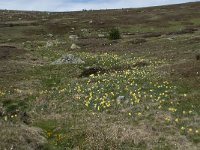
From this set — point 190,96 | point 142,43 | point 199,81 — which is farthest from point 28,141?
point 142,43

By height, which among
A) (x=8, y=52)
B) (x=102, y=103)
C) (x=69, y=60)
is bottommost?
(x=8, y=52)

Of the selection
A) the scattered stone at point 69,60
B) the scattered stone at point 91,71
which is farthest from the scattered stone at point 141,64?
the scattered stone at point 69,60

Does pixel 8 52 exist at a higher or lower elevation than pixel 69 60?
lower

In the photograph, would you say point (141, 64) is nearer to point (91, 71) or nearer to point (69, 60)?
point (91, 71)

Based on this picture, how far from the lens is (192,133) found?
56.8 ft

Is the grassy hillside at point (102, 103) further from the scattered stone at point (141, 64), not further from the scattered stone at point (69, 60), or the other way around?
the scattered stone at point (69, 60)

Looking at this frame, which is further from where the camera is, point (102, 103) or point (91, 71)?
point (91, 71)

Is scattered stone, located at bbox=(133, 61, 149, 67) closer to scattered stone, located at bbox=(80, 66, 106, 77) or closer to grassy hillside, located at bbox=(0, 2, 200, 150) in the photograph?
grassy hillside, located at bbox=(0, 2, 200, 150)

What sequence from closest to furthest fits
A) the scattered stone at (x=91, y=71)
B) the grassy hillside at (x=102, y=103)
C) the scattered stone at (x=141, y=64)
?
the grassy hillside at (x=102, y=103) < the scattered stone at (x=91, y=71) < the scattered stone at (x=141, y=64)

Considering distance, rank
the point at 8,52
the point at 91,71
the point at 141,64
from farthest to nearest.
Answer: the point at 8,52 → the point at 141,64 → the point at 91,71

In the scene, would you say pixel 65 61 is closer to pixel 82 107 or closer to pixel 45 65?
pixel 45 65

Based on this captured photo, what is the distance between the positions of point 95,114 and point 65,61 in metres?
21.2

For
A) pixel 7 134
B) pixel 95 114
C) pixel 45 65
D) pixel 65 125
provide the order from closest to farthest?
pixel 7 134, pixel 65 125, pixel 95 114, pixel 45 65

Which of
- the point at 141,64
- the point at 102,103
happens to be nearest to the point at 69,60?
the point at 141,64
